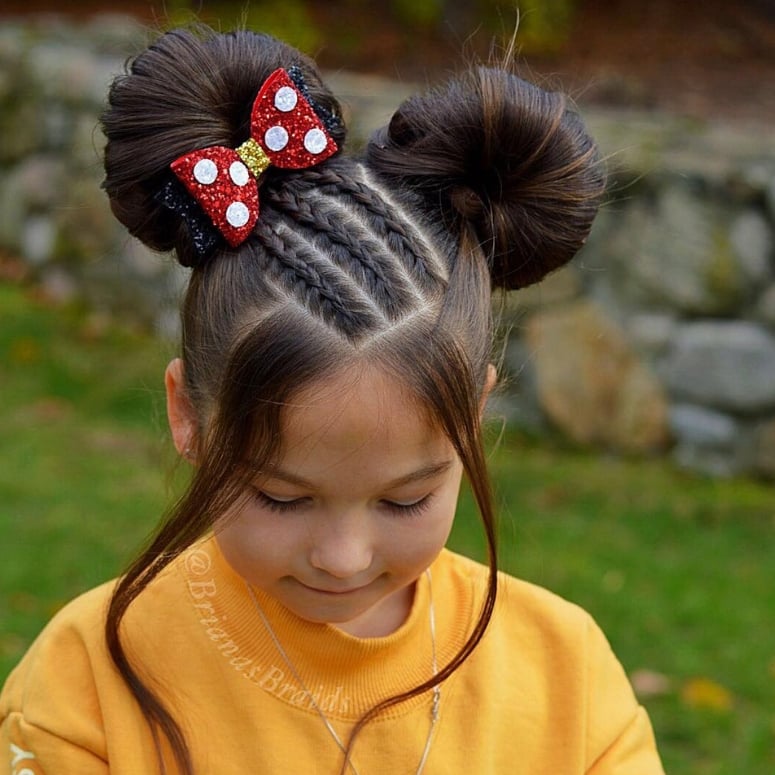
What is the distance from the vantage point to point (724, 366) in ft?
15.1

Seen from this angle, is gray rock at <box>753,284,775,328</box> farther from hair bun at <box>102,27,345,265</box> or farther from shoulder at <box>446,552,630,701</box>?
hair bun at <box>102,27,345,265</box>

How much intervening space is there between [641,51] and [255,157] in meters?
5.93

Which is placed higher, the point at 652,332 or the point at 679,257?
the point at 679,257

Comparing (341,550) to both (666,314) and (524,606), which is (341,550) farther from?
(666,314)

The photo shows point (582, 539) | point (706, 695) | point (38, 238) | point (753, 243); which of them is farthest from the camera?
point (38, 238)

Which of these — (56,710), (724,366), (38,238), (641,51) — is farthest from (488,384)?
(641,51)

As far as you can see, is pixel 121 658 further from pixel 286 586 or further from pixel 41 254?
pixel 41 254

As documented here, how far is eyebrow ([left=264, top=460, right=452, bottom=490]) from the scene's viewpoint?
4.95ft

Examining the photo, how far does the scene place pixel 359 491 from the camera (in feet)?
4.97

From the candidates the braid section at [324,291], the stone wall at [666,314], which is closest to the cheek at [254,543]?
the braid section at [324,291]

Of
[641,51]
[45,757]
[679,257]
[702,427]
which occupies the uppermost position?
[641,51]

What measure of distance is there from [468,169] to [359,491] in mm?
441

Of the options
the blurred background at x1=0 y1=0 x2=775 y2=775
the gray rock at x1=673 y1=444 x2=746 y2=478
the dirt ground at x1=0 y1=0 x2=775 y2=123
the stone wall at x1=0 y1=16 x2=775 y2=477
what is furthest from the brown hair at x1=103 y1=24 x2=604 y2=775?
the dirt ground at x1=0 y1=0 x2=775 y2=123

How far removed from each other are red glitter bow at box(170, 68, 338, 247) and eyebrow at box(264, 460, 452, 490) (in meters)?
0.29
